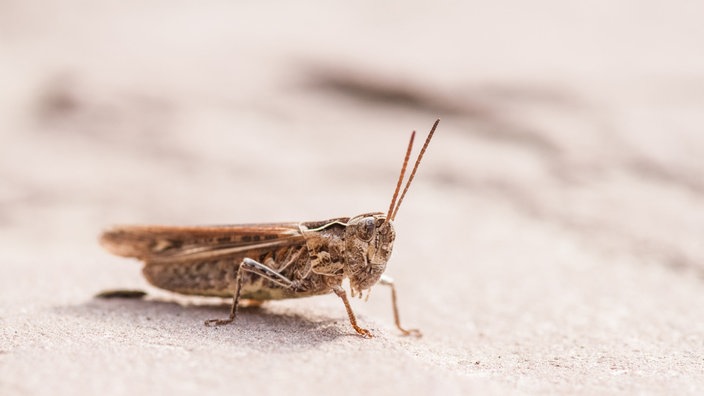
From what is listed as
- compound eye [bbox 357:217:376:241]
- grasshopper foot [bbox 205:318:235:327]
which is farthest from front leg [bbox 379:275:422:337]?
grasshopper foot [bbox 205:318:235:327]

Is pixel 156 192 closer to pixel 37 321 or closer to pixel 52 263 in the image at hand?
pixel 52 263

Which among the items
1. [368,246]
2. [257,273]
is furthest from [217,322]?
[368,246]

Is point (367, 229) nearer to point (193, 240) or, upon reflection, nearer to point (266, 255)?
point (266, 255)

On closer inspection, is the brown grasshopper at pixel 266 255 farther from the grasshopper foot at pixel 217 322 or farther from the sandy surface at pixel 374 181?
the sandy surface at pixel 374 181

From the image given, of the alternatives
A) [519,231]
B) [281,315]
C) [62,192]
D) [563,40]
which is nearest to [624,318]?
[519,231]

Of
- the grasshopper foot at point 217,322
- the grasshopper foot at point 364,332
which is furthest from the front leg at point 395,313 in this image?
the grasshopper foot at point 217,322

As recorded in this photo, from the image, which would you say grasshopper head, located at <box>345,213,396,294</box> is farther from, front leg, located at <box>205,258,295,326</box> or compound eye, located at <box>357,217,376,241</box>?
front leg, located at <box>205,258,295,326</box>
